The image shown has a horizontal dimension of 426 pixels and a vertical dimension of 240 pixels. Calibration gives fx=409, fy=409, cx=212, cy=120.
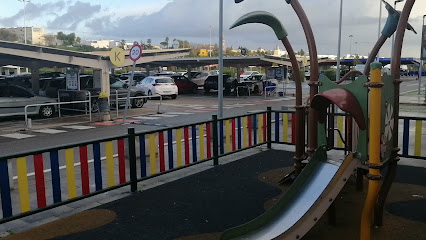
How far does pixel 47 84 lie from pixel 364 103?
18.9 m

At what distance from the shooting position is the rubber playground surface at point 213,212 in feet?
16.3

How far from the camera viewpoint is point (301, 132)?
6.84 meters

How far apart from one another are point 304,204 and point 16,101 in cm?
1507

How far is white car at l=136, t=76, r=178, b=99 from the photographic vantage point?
27.5m

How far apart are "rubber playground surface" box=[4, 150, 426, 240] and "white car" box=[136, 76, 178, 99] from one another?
2037 centimetres

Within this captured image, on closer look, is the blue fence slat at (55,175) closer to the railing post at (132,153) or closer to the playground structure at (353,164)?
the railing post at (132,153)

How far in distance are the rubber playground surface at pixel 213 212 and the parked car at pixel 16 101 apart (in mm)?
11943

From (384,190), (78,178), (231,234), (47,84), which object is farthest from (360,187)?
(47,84)

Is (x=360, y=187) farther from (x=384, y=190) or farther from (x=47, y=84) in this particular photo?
(x=47, y=84)

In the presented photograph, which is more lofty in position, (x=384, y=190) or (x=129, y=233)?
(x=384, y=190)

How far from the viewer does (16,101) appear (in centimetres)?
1659

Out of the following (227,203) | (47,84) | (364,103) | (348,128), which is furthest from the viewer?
(47,84)

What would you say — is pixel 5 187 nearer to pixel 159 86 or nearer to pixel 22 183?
pixel 22 183

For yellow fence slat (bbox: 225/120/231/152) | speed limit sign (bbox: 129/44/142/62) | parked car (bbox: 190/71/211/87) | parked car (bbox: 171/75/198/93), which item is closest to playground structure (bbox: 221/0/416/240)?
yellow fence slat (bbox: 225/120/231/152)
